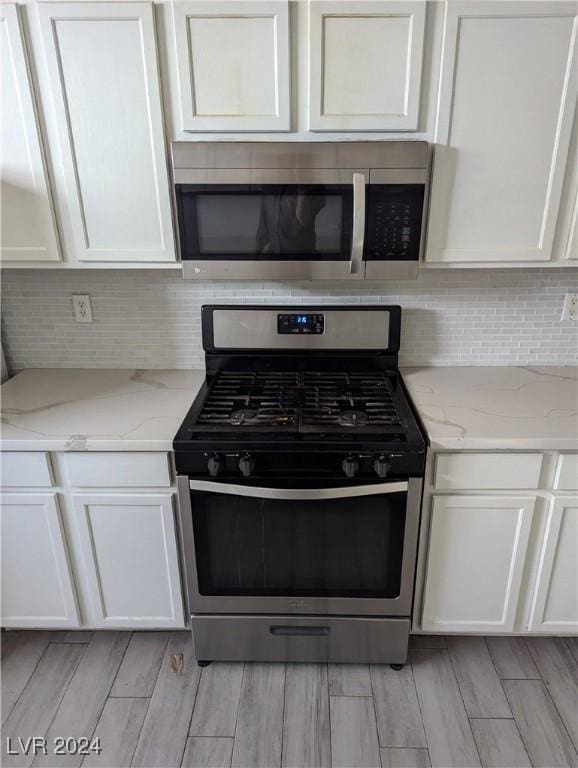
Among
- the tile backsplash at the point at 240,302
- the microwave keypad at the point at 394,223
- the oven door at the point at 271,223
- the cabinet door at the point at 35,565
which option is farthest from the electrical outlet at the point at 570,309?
the cabinet door at the point at 35,565

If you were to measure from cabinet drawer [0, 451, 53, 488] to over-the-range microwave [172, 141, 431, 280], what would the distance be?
2.46 feet

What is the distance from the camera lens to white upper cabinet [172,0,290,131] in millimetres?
1387

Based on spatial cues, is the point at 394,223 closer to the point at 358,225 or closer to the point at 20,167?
the point at 358,225

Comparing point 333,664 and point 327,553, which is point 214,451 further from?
point 333,664

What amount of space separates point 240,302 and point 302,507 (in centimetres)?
86

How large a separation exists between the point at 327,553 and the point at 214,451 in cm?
50

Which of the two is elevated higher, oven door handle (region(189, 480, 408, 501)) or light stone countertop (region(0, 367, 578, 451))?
light stone countertop (region(0, 367, 578, 451))

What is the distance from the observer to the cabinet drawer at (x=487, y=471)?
1517 mm

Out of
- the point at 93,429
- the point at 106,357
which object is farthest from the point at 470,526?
the point at 106,357

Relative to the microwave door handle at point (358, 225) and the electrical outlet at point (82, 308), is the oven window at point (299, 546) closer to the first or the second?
the microwave door handle at point (358, 225)

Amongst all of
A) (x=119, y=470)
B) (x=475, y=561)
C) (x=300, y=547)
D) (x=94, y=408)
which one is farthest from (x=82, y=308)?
(x=475, y=561)

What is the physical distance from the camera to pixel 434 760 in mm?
1501

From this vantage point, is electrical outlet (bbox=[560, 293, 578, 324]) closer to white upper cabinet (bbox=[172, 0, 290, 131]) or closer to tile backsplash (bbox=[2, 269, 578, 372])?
tile backsplash (bbox=[2, 269, 578, 372])

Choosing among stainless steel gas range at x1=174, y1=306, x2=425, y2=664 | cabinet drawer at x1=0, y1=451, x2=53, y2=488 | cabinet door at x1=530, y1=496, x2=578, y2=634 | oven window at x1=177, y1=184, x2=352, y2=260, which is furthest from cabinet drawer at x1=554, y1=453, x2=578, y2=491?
cabinet drawer at x1=0, y1=451, x2=53, y2=488
